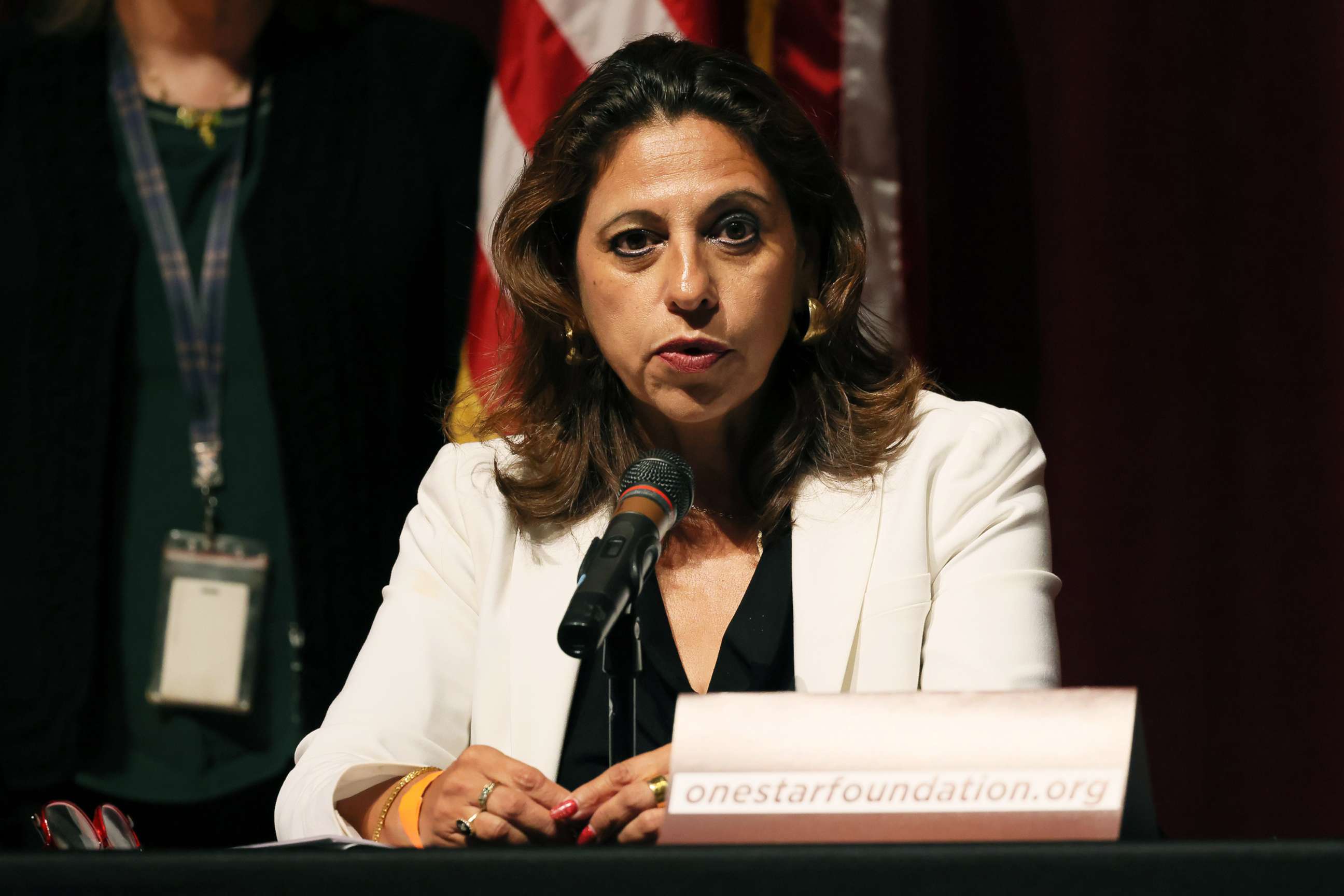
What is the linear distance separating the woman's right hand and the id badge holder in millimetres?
1050

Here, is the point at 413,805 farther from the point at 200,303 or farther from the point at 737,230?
the point at 200,303

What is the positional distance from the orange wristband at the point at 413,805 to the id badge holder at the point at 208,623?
941 mm

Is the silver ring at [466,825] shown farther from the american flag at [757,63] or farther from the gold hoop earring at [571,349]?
the american flag at [757,63]

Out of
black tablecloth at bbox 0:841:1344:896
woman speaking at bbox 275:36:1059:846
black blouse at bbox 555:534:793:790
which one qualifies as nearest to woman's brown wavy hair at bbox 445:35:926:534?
woman speaking at bbox 275:36:1059:846

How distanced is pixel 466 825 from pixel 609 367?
0.83 m

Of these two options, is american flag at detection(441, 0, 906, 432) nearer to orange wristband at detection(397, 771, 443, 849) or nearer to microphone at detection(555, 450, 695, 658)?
orange wristband at detection(397, 771, 443, 849)

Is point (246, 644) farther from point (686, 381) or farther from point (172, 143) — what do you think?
point (686, 381)

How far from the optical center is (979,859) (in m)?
0.80

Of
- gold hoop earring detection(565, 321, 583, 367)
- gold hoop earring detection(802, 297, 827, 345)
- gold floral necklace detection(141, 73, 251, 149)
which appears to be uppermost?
gold floral necklace detection(141, 73, 251, 149)

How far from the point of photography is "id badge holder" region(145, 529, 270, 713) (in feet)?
7.64

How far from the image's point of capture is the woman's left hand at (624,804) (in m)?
1.19

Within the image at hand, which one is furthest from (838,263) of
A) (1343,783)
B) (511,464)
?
(1343,783)

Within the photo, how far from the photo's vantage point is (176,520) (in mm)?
2383

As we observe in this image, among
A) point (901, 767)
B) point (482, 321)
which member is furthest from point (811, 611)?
point (482, 321)
